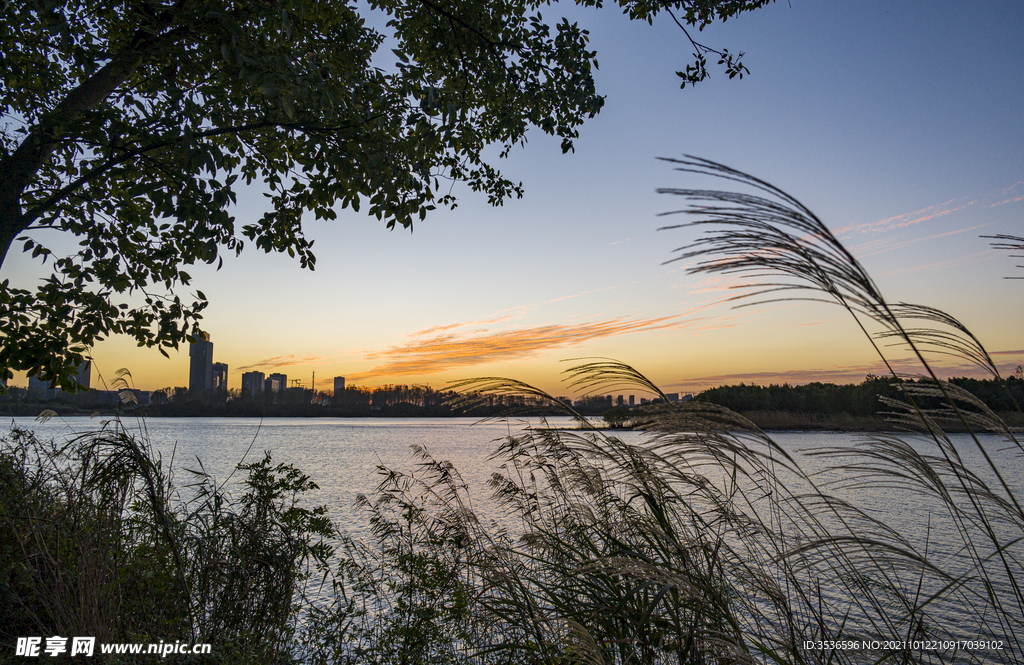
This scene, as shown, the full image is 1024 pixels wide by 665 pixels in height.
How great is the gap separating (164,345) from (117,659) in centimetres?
332

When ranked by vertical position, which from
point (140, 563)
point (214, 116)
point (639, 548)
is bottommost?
point (140, 563)

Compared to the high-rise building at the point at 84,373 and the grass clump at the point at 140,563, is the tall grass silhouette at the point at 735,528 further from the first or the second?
the high-rise building at the point at 84,373

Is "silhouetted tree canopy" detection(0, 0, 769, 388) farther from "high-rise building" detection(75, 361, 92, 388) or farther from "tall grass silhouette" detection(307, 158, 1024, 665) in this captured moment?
"tall grass silhouette" detection(307, 158, 1024, 665)

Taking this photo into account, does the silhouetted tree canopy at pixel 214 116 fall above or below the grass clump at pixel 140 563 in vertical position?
above

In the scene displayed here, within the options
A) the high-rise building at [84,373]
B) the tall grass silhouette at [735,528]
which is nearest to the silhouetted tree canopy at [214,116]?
the high-rise building at [84,373]

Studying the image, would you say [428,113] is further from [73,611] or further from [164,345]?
[73,611]

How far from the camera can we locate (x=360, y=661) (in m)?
4.48

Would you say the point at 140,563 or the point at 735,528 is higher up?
the point at 735,528

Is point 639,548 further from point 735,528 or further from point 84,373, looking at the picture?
point 84,373

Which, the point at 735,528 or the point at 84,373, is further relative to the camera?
the point at 84,373

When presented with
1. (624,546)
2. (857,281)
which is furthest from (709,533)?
(857,281)

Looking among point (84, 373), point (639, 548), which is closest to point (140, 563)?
point (84, 373)

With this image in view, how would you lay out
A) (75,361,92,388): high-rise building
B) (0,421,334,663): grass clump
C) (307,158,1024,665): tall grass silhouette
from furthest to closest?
(75,361,92,388): high-rise building
(0,421,334,663): grass clump
(307,158,1024,665): tall grass silhouette

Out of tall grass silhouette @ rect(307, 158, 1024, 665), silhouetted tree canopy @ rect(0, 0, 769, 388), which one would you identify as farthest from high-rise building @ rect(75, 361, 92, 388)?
tall grass silhouette @ rect(307, 158, 1024, 665)
